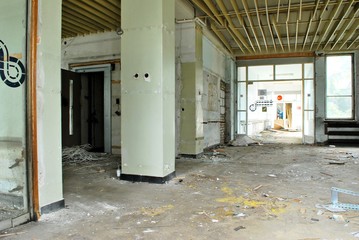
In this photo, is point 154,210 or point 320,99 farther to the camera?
point 320,99

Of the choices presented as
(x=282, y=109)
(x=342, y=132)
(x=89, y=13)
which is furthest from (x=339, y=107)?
(x=282, y=109)

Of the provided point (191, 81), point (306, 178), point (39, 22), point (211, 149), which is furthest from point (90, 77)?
point (306, 178)

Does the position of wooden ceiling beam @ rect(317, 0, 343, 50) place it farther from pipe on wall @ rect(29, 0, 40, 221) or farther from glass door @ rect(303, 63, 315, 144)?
pipe on wall @ rect(29, 0, 40, 221)

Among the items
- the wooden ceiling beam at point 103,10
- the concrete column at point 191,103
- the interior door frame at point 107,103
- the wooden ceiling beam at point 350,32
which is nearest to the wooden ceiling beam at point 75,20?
the wooden ceiling beam at point 103,10

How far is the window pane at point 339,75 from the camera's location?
10.2 meters

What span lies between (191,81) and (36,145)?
4646mm

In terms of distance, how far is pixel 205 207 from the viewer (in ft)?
10.5

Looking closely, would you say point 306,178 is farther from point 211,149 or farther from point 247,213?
point 211,149

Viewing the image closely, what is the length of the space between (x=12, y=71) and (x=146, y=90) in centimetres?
204

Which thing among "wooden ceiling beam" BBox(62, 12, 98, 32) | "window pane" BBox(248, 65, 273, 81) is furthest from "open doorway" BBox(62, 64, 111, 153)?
"window pane" BBox(248, 65, 273, 81)

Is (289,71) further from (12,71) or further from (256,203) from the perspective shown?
(12,71)

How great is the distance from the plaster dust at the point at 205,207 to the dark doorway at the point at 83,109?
2357 millimetres

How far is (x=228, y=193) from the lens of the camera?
3.79 meters

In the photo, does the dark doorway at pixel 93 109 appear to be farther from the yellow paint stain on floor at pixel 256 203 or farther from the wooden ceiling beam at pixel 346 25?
the wooden ceiling beam at pixel 346 25
